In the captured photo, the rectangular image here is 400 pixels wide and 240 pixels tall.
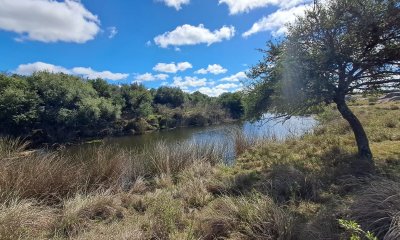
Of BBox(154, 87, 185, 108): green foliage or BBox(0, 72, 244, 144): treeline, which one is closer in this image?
BBox(0, 72, 244, 144): treeline

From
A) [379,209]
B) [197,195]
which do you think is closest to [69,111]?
[197,195]

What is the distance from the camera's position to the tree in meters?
6.21

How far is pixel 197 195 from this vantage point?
18.9 feet

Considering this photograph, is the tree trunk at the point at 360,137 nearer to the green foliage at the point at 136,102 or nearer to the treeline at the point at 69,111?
the treeline at the point at 69,111

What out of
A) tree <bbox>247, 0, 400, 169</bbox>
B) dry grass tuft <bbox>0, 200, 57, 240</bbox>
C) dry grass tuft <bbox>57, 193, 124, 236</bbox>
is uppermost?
tree <bbox>247, 0, 400, 169</bbox>

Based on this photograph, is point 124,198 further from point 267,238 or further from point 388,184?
point 388,184

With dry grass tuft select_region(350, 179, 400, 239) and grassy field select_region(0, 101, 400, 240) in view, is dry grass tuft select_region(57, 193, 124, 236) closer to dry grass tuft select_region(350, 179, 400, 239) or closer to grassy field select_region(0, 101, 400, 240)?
grassy field select_region(0, 101, 400, 240)

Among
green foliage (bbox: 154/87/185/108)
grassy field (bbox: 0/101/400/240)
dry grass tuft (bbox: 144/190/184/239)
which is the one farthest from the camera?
green foliage (bbox: 154/87/185/108)

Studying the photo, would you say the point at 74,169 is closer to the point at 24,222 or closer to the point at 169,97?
the point at 24,222

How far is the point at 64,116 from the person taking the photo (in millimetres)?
31547

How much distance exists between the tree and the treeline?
13.3 m

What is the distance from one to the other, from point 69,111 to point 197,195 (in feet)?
99.2

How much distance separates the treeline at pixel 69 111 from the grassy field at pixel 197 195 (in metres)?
12.8

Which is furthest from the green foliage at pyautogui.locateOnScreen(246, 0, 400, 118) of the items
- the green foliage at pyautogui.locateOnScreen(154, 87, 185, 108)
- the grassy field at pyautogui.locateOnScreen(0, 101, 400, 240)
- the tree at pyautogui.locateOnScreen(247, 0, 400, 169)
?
the green foliage at pyautogui.locateOnScreen(154, 87, 185, 108)
